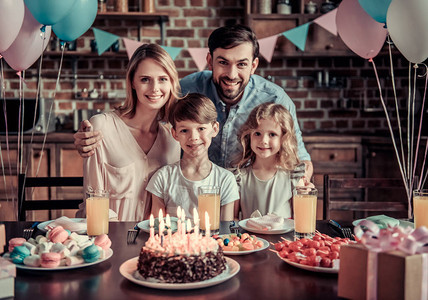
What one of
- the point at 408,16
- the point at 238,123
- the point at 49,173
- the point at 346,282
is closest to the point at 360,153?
the point at 238,123

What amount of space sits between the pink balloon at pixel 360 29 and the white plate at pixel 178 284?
1594mm

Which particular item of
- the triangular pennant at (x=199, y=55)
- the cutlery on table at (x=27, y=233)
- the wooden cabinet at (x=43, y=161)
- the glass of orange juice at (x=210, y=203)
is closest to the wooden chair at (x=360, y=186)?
the glass of orange juice at (x=210, y=203)

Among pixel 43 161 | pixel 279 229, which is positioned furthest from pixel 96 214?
pixel 43 161

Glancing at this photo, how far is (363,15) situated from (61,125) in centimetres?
268

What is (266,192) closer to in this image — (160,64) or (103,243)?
(160,64)

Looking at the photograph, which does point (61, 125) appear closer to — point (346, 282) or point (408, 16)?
point (408, 16)

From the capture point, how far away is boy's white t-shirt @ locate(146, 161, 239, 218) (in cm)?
199

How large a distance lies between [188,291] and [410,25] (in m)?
1.35

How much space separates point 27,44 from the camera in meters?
2.12

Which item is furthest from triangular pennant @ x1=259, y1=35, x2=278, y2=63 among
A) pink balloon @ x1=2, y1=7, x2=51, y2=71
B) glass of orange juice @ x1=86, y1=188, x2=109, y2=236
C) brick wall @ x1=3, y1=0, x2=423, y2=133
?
glass of orange juice @ x1=86, y1=188, x2=109, y2=236

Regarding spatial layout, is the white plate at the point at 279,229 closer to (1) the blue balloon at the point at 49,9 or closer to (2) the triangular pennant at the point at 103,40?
(1) the blue balloon at the point at 49,9

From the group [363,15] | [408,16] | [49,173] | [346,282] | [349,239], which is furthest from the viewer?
[49,173]

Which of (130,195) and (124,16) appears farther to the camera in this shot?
(124,16)

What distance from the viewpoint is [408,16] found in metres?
1.80
